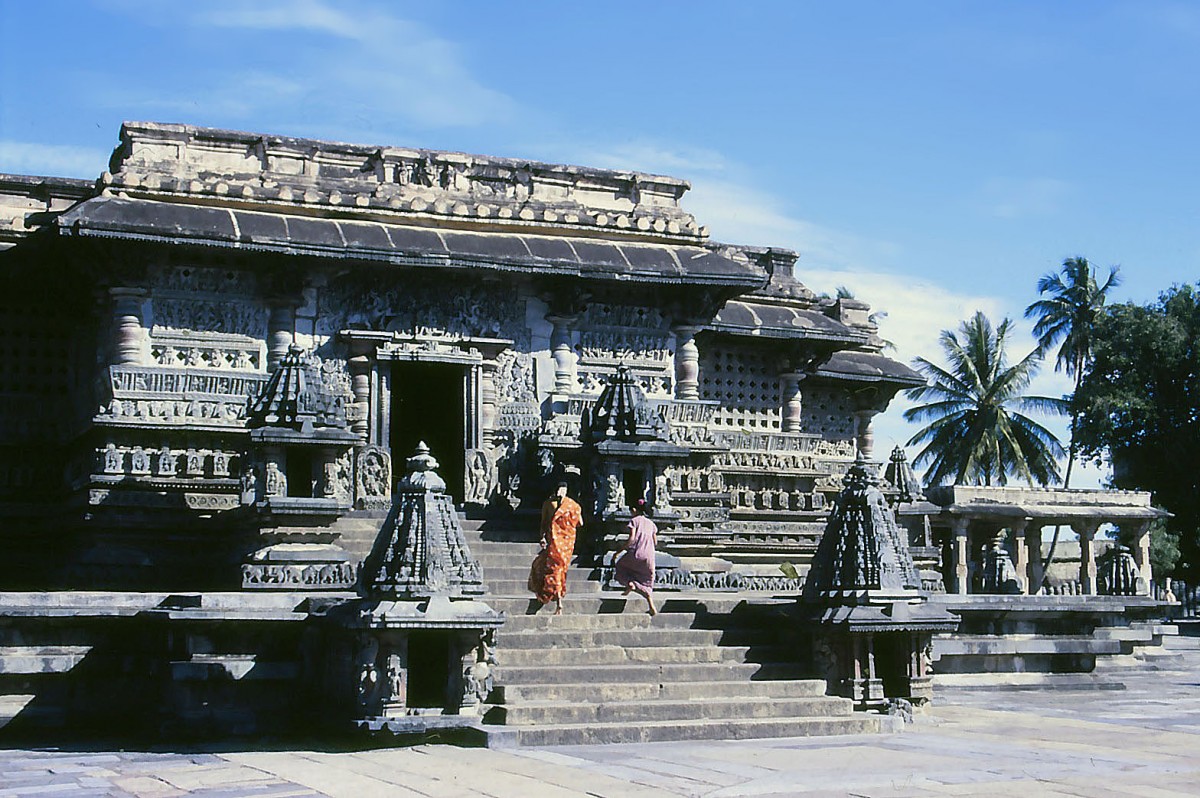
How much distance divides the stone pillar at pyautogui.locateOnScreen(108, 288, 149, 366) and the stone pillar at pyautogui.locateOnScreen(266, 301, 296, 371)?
1.52m

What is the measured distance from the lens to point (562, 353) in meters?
20.4

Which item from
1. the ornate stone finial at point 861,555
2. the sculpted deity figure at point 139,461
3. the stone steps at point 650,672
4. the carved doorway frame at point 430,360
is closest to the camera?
the stone steps at point 650,672

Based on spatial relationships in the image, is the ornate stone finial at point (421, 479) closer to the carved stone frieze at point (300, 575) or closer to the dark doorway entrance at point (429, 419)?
the carved stone frieze at point (300, 575)

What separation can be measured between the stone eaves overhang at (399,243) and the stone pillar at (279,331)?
0.99 metres

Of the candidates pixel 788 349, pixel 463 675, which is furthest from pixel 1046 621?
pixel 463 675

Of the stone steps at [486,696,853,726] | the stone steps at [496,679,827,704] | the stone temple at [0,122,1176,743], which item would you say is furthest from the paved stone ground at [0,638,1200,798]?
the stone steps at [496,679,827,704]

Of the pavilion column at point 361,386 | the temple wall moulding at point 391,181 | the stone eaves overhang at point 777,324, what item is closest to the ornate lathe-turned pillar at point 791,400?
the stone eaves overhang at point 777,324

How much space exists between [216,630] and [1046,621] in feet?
33.2

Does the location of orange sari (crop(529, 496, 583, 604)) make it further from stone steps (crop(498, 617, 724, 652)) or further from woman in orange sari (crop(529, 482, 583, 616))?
stone steps (crop(498, 617, 724, 652))

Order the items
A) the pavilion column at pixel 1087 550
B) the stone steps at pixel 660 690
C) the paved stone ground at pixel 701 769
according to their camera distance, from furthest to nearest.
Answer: the pavilion column at pixel 1087 550, the stone steps at pixel 660 690, the paved stone ground at pixel 701 769

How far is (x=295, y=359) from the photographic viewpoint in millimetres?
16344

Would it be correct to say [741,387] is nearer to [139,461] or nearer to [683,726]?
[139,461]

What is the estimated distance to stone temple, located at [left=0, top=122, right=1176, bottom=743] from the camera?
1266cm

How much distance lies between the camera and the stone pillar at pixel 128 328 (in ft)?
60.7
